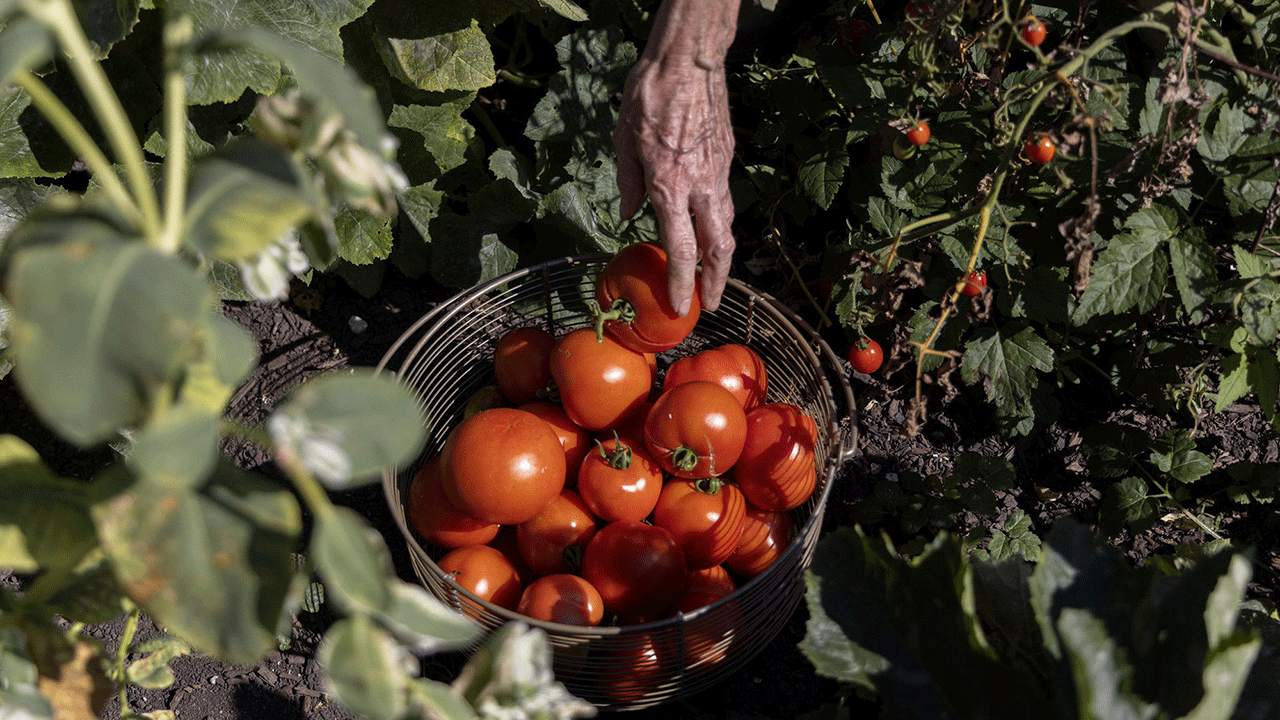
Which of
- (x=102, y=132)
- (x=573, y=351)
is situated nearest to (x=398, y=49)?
(x=102, y=132)

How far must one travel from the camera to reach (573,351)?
1.85m

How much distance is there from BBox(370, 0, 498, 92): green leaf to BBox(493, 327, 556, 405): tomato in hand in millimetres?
662

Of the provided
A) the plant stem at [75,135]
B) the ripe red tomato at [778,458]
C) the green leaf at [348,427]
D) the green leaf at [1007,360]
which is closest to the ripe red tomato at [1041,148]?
the green leaf at [1007,360]

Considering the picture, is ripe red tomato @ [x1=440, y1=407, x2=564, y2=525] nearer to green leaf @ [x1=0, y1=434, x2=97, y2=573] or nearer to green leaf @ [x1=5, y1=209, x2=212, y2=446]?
green leaf @ [x1=0, y1=434, x2=97, y2=573]

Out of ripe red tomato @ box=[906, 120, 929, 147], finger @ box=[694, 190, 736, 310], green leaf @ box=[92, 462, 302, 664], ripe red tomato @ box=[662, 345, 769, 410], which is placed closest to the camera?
green leaf @ box=[92, 462, 302, 664]

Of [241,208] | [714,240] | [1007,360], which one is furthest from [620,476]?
[241,208]

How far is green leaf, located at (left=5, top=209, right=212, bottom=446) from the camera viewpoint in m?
0.60

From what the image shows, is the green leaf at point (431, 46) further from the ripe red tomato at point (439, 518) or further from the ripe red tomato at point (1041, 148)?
the ripe red tomato at point (1041, 148)

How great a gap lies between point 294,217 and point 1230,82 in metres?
1.81

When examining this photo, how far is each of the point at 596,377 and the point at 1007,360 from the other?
37.9 inches

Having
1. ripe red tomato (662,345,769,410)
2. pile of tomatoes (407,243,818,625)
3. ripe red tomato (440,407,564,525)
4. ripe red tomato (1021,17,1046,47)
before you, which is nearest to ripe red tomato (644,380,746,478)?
pile of tomatoes (407,243,818,625)

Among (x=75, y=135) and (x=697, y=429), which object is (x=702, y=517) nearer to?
(x=697, y=429)

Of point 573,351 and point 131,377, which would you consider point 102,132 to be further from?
point 131,377

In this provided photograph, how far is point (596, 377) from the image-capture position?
1.84 m
